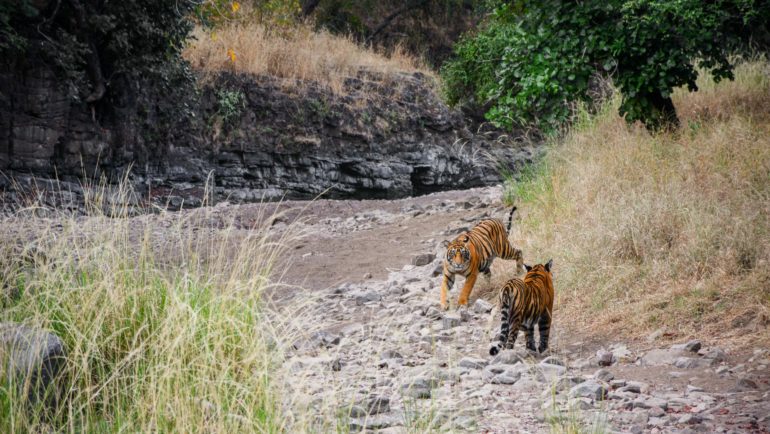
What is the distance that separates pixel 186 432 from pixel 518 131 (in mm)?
19945

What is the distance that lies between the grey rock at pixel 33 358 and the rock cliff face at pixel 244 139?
25.8 ft

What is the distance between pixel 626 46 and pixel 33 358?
6905 millimetres

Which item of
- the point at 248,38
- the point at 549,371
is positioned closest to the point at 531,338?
the point at 549,371

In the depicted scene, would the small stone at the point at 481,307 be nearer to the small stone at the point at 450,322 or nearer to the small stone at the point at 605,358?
the small stone at the point at 450,322

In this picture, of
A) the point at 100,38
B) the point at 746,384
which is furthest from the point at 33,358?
the point at 100,38

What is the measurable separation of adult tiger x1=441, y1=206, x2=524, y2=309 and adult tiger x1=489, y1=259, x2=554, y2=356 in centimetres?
92

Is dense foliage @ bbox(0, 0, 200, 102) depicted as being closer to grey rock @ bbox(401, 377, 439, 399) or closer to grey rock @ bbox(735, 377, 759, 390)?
grey rock @ bbox(401, 377, 439, 399)

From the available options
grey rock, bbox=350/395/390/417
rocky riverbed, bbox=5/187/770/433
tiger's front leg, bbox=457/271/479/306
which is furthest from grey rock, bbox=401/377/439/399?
tiger's front leg, bbox=457/271/479/306

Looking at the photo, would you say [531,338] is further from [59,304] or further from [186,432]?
[59,304]

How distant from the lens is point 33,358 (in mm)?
3520

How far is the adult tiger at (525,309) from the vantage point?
4.45m

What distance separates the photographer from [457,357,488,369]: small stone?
4352 millimetres

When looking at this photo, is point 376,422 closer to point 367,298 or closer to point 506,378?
point 506,378

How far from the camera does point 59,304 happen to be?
4.35 m
